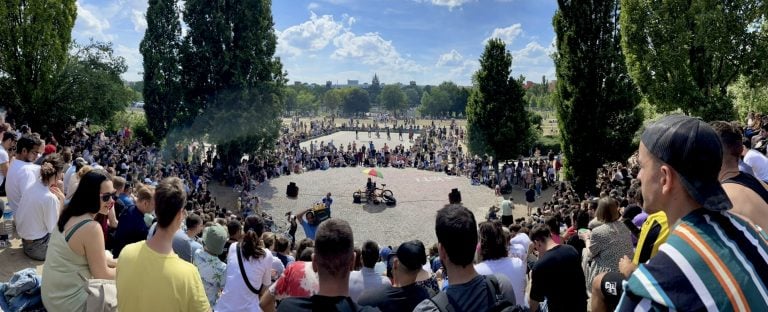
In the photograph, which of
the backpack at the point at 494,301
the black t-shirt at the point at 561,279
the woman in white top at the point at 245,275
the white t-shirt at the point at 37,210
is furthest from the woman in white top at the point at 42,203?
the black t-shirt at the point at 561,279

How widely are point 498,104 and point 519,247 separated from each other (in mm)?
23809

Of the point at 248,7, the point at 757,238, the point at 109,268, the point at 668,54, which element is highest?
the point at 248,7

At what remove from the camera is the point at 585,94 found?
21125 mm

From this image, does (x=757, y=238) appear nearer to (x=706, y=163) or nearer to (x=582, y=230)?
(x=706, y=163)

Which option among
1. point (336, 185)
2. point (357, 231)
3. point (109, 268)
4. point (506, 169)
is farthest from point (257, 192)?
point (109, 268)

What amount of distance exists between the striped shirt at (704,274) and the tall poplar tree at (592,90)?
20.7 m

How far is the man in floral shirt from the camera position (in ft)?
18.1

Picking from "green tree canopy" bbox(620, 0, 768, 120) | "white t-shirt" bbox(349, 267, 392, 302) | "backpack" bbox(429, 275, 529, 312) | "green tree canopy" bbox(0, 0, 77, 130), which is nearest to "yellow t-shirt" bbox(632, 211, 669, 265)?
"backpack" bbox(429, 275, 529, 312)

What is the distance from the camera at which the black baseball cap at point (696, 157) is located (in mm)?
1852

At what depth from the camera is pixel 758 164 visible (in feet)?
21.3

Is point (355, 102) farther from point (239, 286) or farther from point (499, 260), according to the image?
point (499, 260)

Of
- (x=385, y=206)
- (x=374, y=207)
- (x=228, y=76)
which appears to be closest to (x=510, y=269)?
(x=374, y=207)

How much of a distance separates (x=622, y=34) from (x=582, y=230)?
1541 cm

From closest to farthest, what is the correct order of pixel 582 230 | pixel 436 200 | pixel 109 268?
pixel 109 268 < pixel 582 230 < pixel 436 200
